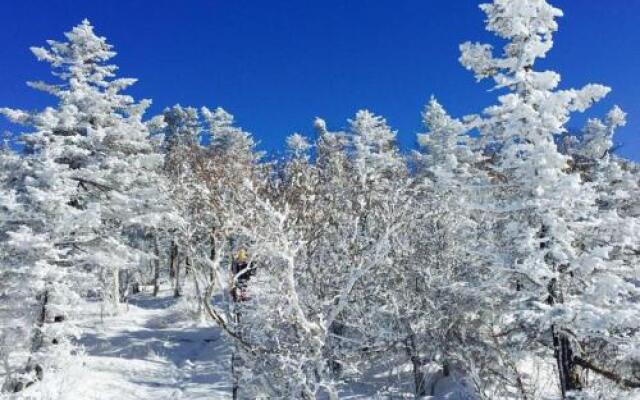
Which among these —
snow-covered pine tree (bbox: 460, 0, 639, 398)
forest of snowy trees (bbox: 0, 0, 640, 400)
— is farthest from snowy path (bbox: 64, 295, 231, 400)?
snow-covered pine tree (bbox: 460, 0, 639, 398)

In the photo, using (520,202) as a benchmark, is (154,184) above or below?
above

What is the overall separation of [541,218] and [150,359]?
18010 mm

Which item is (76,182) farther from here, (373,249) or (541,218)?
(541,218)

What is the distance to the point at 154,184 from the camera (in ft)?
79.1

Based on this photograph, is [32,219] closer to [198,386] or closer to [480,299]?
[198,386]

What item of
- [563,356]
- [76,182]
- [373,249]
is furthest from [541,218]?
[76,182]

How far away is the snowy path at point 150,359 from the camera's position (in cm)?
1872

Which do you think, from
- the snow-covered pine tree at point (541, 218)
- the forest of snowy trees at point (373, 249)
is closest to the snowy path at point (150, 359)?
the forest of snowy trees at point (373, 249)

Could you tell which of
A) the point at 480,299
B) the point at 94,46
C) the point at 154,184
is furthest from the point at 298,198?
the point at 94,46

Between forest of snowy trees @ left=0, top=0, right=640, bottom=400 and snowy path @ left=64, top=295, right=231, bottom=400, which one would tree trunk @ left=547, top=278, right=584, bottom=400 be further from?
snowy path @ left=64, top=295, right=231, bottom=400

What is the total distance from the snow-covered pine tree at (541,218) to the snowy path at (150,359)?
10.7 metres

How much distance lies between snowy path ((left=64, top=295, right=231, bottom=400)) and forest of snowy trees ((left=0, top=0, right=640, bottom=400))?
2.05 m

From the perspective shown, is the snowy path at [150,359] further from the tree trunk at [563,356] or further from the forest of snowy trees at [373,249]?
the tree trunk at [563,356]

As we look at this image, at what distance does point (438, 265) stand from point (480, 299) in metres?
4.15
